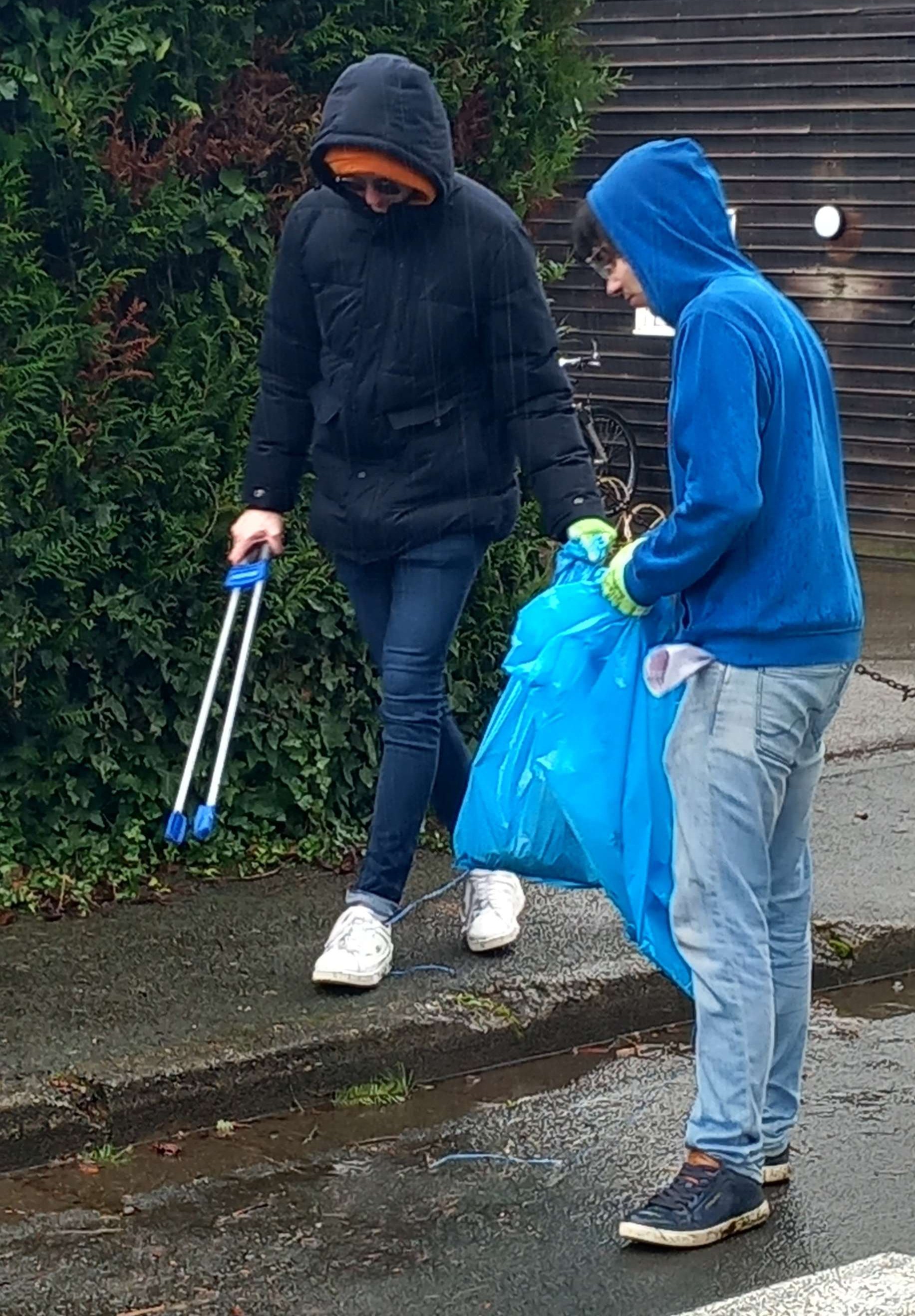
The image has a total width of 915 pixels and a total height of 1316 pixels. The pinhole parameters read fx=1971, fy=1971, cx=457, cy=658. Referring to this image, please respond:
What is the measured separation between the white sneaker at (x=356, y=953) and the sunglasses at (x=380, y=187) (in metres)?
1.64

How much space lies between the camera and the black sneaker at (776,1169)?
3.86m

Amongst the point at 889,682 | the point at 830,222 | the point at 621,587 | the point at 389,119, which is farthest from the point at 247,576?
the point at 830,222

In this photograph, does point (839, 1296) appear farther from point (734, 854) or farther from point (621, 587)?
point (621, 587)

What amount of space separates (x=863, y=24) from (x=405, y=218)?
8.54m

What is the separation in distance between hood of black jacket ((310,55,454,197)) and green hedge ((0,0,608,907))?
84cm

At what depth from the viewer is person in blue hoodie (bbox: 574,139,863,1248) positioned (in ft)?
11.1

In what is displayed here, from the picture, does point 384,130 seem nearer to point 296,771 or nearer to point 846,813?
point 296,771

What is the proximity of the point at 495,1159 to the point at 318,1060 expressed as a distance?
1.65 ft

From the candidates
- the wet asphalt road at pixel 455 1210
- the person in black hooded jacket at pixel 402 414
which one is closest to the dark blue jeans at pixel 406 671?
the person in black hooded jacket at pixel 402 414

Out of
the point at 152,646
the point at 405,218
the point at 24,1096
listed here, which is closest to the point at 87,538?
the point at 152,646

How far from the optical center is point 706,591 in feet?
11.6

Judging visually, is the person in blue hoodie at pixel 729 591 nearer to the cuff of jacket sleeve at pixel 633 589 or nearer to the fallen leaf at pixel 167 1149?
the cuff of jacket sleeve at pixel 633 589

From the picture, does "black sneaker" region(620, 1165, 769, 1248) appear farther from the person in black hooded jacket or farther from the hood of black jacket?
the hood of black jacket

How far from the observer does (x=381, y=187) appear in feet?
14.1
